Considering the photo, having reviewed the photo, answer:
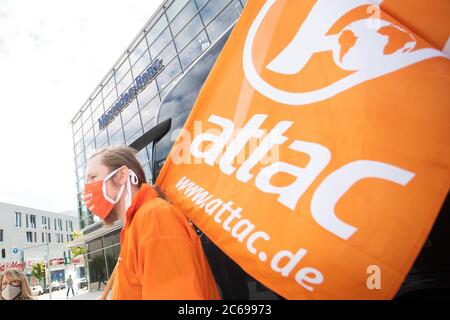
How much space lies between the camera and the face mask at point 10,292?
3.32 metres

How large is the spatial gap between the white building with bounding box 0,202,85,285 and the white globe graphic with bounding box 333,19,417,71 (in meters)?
41.4

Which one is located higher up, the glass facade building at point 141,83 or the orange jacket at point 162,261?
the glass facade building at point 141,83

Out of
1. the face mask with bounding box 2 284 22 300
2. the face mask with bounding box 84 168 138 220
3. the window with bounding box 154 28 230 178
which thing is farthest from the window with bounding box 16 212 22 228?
the face mask with bounding box 84 168 138 220

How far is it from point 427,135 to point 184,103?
5.85 feet

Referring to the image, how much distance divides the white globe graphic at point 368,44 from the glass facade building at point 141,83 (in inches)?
448

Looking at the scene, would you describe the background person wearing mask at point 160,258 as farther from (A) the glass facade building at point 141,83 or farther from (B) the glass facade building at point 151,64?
(A) the glass facade building at point 141,83

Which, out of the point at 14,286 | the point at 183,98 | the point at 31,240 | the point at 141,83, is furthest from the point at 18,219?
the point at 183,98

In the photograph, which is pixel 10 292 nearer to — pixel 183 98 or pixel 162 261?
pixel 183 98

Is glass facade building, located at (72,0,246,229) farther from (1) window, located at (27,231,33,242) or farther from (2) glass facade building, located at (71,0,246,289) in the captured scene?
(1) window, located at (27,231,33,242)

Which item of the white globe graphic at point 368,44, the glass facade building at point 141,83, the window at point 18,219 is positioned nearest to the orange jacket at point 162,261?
the white globe graphic at point 368,44

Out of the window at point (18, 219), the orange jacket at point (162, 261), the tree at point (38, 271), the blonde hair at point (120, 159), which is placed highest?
the window at point (18, 219)

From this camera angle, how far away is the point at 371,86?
0.97 meters
